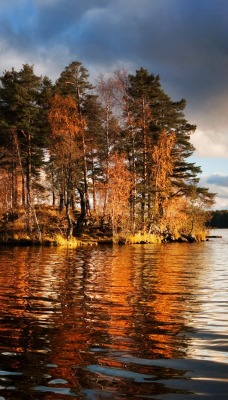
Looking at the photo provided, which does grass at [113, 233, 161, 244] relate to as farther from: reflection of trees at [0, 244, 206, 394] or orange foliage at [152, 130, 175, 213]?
reflection of trees at [0, 244, 206, 394]

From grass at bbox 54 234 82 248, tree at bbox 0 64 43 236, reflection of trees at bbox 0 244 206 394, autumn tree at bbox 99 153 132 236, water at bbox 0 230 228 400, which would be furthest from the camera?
tree at bbox 0 64 43 236

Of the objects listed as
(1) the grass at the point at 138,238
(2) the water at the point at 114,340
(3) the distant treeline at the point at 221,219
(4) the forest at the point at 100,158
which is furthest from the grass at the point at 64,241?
(3) the distant treeline at the point at 221,219

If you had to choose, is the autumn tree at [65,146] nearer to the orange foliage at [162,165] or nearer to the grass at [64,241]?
the grass at [64,241]

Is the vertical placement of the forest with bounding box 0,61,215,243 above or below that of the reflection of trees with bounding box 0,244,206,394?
above

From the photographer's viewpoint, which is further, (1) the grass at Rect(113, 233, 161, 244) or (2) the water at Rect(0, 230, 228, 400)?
(1) the grass at Rect(113, 233, 161, 244)

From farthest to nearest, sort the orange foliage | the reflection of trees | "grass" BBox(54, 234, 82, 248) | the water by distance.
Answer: the orange foliage, "grass" BBox(54, 234, 82, 248), the reflection of trees, the water

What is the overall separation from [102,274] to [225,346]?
1045 cm

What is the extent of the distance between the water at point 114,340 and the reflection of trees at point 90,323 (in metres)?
0.01

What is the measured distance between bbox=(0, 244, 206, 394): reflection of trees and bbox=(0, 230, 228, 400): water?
0.6 inches

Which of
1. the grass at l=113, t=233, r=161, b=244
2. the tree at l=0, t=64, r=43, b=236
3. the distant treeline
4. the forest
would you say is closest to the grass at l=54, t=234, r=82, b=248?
the forest

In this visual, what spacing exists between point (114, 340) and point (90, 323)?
138 cm

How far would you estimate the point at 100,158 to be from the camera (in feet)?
152

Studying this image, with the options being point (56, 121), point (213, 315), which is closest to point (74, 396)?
point (213, 315)

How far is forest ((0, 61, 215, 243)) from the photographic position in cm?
4091
